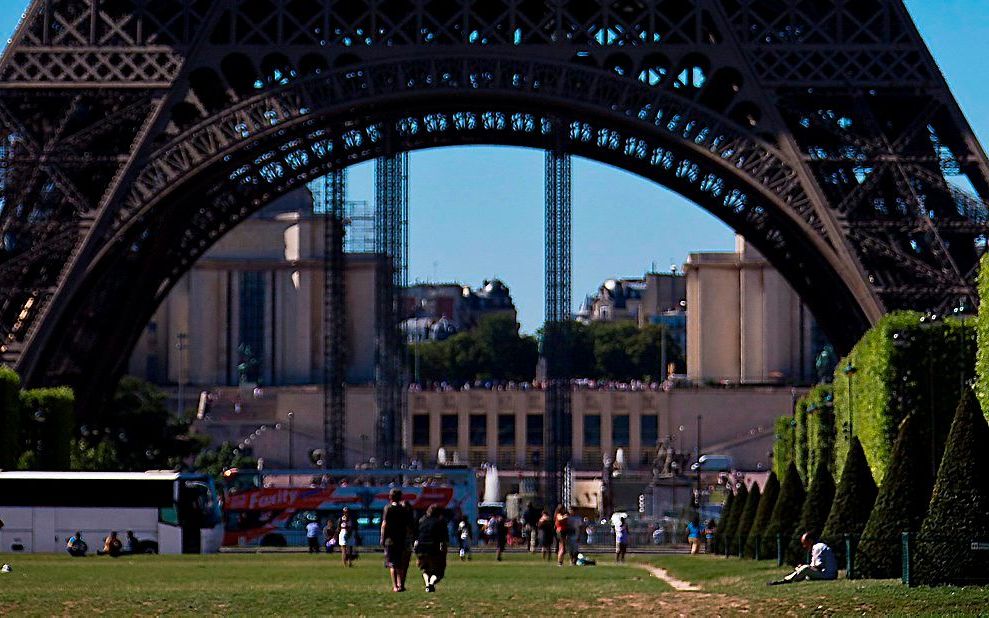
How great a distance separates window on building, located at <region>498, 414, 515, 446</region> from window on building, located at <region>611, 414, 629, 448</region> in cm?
566

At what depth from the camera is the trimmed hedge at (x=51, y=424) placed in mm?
70312

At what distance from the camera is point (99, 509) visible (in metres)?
67.5

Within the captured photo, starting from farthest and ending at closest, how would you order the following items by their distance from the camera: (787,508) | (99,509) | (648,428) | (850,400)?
(648,428)
(99,509)
(850,400)
(787,508)

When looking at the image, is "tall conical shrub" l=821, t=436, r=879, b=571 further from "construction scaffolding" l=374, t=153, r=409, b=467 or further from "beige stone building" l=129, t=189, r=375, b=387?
"beige stone building" l=129, t=189, r=375, b=387

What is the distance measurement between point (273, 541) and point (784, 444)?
17.7 m

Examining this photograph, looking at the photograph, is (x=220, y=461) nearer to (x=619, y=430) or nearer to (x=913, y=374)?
(x=619, y=430)

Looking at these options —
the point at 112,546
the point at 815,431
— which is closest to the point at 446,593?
the point at 112,546

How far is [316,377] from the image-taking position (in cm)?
16238

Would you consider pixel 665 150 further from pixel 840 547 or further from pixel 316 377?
pixel 316 377

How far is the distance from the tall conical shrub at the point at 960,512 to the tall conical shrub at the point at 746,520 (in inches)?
1058

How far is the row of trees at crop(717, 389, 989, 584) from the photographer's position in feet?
121

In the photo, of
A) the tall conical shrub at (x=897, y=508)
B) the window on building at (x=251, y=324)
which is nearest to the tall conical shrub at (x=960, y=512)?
the tall conical shrub at (x=897, y=508)

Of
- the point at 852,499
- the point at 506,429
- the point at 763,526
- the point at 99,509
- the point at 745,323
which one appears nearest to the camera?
the point at 852,499

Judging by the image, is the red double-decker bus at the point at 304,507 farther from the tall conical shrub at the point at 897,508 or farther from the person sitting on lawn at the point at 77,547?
the tall conical shrub at the point at 897,508
